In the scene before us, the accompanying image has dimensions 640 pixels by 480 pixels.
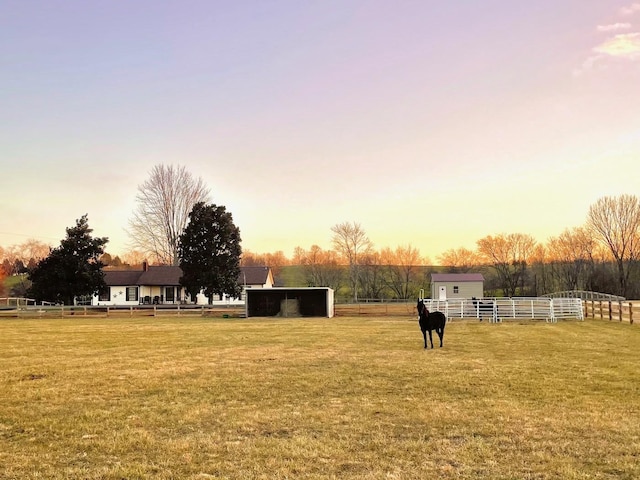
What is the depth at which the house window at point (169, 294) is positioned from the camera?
5891 centimetres

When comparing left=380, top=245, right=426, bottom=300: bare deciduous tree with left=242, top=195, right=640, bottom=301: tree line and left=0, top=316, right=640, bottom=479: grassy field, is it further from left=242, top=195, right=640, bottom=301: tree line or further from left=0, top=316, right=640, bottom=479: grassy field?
left=0, top=316, right=640, bottom=479: grassy field

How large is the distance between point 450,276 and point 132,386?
50.1 m

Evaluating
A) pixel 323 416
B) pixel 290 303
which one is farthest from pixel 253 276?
pixel 323 416

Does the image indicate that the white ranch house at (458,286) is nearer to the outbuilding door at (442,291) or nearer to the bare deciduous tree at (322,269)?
the outbuilding door at (442,291)

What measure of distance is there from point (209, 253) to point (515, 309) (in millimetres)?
28656

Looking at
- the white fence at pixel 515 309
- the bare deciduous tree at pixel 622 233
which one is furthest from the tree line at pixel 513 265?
the white fence at pixel 515 309

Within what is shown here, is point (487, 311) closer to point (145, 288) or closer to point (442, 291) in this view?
point (442, 291)

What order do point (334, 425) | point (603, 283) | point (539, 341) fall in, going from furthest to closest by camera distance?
1. point (603, 283)
2. point (539, 341)
3. point (334, 425)

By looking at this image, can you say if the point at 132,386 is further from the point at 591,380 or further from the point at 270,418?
the point at 591,380

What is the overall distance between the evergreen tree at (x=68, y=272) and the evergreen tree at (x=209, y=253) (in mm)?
9015

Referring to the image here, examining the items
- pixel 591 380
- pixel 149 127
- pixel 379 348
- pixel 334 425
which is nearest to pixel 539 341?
pixel 379 348

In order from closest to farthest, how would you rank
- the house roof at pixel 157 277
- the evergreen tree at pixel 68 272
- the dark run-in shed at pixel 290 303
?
the dark run-in shed at pixel 290 303
the evergreen tree at pixel 68 272
the house roof at pixel 157 277

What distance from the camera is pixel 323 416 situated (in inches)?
272

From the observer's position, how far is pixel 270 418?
271 inches
